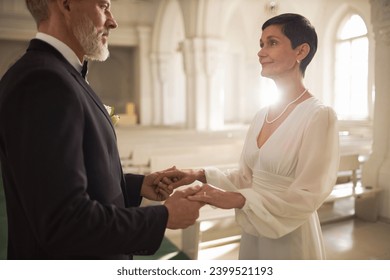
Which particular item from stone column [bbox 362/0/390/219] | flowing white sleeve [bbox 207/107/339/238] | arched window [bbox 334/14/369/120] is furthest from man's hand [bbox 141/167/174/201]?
arched window [bbox 334/14/369/120]

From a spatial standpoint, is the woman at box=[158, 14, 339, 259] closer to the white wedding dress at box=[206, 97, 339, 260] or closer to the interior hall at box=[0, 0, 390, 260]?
the white wedding dress at box=[206, 97, 339, 260]

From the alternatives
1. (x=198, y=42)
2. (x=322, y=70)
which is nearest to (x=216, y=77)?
(x=198, y=42)

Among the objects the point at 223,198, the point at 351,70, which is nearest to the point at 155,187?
the point at 223,198

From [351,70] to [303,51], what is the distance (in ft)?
31.4

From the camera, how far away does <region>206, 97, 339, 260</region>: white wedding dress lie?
1.42m

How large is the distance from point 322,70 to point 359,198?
6.66 metres

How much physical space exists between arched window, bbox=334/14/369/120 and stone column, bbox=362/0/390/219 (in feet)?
15.0

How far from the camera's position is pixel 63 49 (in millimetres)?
1269

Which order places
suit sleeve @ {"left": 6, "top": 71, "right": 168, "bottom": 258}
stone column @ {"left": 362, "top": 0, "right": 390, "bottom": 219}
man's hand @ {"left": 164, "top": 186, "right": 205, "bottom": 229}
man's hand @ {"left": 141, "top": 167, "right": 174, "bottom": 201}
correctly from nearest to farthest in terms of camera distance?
suit sleeve @ {"left": 6, "top": 71, "right": 168, "bottom": 258} < man's hand @ {"left": 164, "top": 186, "right": 205, "bottom": 229} < man's hand @ {"left": 141, "top": 167, "right": 174, "bottom": 201} < stone column @ {"left": 362, "top": 0, "right": 390, "bottom": 219}

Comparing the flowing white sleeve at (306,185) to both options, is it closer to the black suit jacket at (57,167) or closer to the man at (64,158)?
the man at (64,158)

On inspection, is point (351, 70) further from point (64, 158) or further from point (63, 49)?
point (64, 158)

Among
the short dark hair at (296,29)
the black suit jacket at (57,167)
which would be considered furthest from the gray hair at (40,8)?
the short dark hair at (296,29)

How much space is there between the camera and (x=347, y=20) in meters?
10.3
